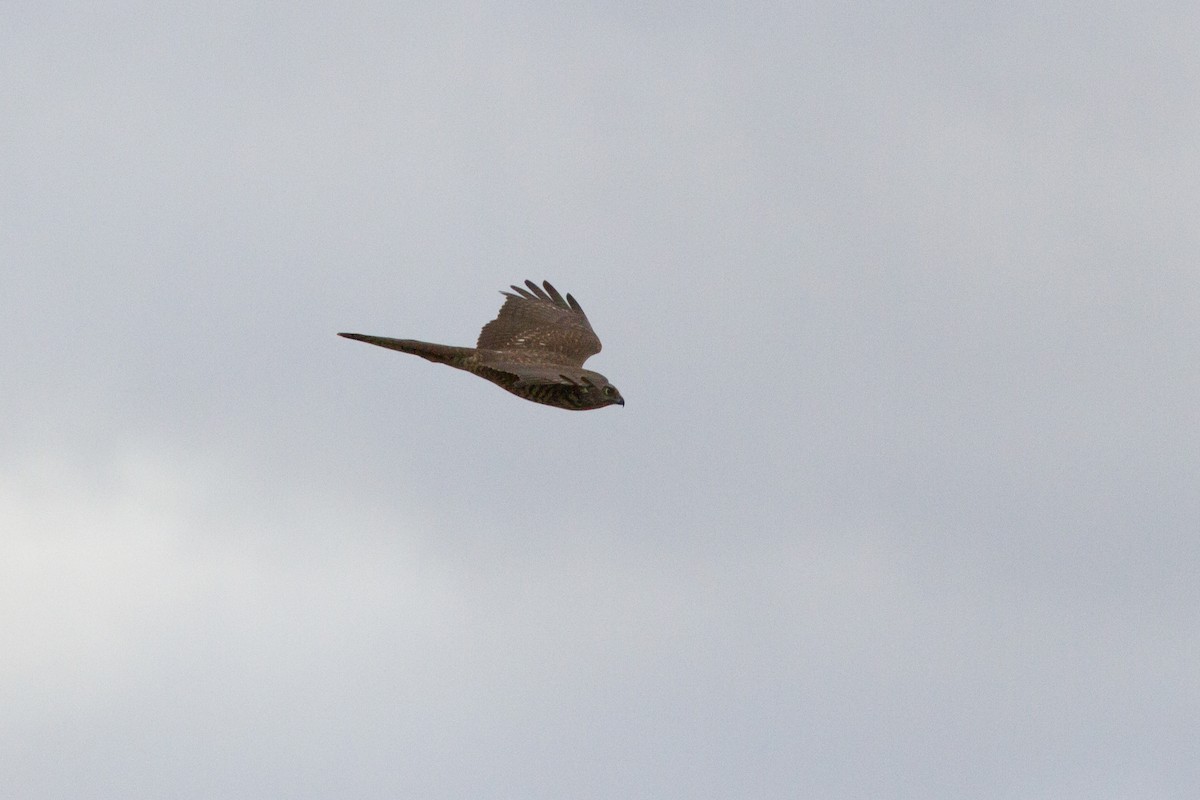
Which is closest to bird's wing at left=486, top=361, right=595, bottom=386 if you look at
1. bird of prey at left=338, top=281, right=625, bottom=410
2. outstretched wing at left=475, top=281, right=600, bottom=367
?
bird of prey at left=338, top=281, right=625, bottom=410

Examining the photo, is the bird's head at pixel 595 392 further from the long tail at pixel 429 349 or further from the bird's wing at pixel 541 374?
the long tail at pixel 429 349

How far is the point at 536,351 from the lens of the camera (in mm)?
36719

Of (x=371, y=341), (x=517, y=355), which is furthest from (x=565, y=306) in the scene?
(x=371, y=341)

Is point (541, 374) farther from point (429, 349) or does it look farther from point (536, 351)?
point (536, 351)

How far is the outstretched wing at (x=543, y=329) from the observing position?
1452 inches

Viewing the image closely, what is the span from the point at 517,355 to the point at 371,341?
3.46 metres

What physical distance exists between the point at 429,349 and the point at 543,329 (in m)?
4.06

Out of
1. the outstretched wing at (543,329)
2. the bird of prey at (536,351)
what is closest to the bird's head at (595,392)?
the bird of prey at (536,351)

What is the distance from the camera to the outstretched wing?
36875mm

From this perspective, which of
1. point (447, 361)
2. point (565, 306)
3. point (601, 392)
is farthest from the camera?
point (565, 306)

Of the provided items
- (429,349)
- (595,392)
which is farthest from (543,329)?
(595,392)

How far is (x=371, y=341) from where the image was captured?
34406mm

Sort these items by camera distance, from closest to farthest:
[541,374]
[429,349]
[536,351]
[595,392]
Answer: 1. [541,374]
2. [595,392]
3. [429,349]
4. [536,351]

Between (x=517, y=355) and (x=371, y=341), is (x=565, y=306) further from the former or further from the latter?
(x=371, y=341)
